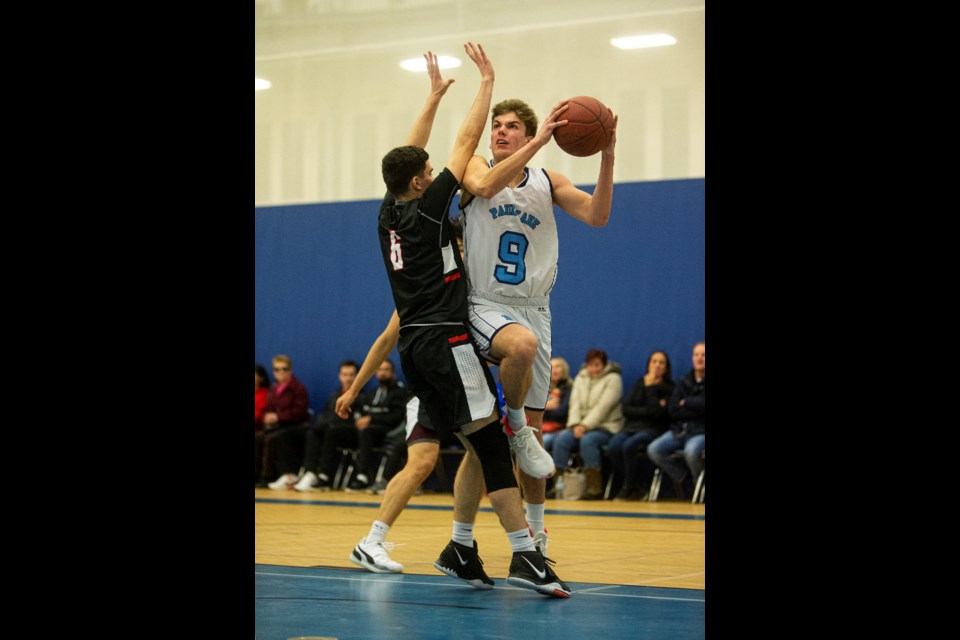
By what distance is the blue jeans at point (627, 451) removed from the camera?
436 inches

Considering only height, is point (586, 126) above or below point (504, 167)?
above

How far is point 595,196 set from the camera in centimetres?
Result: 520

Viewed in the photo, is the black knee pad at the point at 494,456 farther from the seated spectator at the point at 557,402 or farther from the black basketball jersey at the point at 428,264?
the seated spectator at the point at 557,402

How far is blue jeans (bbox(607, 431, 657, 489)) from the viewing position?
36.4ft

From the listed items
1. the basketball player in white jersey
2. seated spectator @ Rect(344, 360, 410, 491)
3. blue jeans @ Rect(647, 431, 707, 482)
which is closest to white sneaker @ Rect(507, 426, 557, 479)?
the basketball player in white jersey

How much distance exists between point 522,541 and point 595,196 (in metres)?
1.61

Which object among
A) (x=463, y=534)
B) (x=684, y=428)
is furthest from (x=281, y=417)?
(x=463, y=534)

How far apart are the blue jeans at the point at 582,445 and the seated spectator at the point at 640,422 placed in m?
0.11

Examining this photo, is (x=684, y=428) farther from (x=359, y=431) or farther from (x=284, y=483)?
(x=284, y=483)
